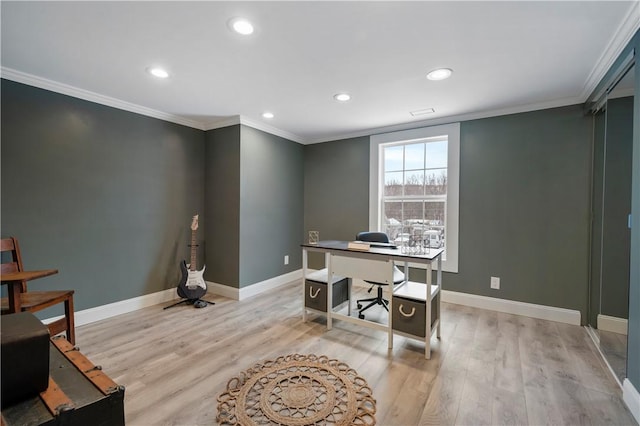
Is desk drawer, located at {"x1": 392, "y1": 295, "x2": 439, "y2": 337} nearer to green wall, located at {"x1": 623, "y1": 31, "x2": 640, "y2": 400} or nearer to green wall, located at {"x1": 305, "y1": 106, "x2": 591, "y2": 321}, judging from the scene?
green wall, located at {"x1": 623, "y1": 31, "x2": 640, "y2": 400}

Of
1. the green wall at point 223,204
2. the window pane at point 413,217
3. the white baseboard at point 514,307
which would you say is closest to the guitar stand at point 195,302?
the green wall at point 223,204

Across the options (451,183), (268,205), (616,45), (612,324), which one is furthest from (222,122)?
(612,324)

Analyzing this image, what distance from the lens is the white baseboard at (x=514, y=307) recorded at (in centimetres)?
292

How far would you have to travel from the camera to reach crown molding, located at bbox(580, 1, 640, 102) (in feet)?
5.45

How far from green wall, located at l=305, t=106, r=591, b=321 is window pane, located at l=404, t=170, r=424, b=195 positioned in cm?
51

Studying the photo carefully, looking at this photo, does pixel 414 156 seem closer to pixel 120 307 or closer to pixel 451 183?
pixel 451 183

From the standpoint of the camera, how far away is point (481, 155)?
337 cm

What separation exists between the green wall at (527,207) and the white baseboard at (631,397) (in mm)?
1346

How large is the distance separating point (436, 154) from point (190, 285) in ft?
11.7

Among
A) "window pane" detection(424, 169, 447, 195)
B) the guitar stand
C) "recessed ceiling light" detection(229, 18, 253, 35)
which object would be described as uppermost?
"recessed ceiling light" detection(229, 18, 253, 35)

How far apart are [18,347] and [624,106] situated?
3.60m

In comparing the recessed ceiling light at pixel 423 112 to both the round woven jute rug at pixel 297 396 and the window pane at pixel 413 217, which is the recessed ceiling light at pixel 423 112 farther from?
the round woven jute rug at pixel 297 396

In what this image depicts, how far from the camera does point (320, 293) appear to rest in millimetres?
2811

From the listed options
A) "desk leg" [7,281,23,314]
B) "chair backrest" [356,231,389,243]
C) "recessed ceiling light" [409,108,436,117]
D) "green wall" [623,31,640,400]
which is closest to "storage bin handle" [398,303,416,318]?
"chair backrest" [356,231,389,243]
